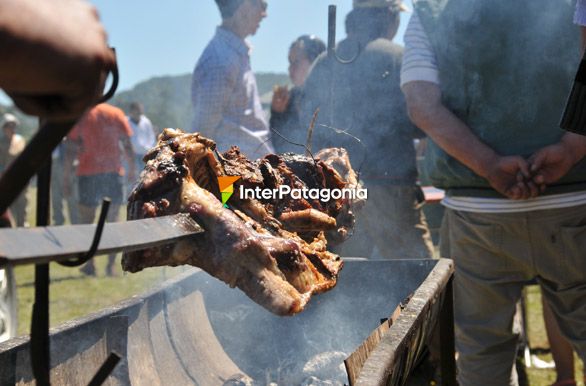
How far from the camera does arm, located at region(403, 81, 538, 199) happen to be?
337 cm

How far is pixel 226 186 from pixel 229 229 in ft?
1.26

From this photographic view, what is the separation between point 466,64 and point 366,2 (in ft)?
6.27

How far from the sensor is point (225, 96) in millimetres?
4980

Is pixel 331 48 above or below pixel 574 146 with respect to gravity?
above

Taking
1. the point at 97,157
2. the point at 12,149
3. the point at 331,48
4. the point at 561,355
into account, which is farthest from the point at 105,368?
the point at 12,149

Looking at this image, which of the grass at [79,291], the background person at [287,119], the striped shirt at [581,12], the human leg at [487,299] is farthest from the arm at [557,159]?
the grass at [79,291]

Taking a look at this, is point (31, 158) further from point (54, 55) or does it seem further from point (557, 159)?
point (557, 159)

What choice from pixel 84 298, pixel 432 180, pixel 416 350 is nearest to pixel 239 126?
pixel 432 180

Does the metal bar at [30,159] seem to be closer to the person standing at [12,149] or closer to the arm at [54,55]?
the arm at [54,55]

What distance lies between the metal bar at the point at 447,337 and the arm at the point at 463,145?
0.57 m

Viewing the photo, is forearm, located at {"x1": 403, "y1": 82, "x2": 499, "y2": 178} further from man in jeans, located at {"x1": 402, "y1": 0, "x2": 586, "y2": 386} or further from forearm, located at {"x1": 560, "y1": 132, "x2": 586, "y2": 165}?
forearm, located at {"x1": 560, "y1": 132, "x2": 586, "y2": 165}

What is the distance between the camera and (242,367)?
3.27m

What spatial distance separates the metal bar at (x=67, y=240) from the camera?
1.11m

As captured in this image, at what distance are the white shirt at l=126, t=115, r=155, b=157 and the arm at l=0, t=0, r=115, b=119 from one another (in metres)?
9.29
